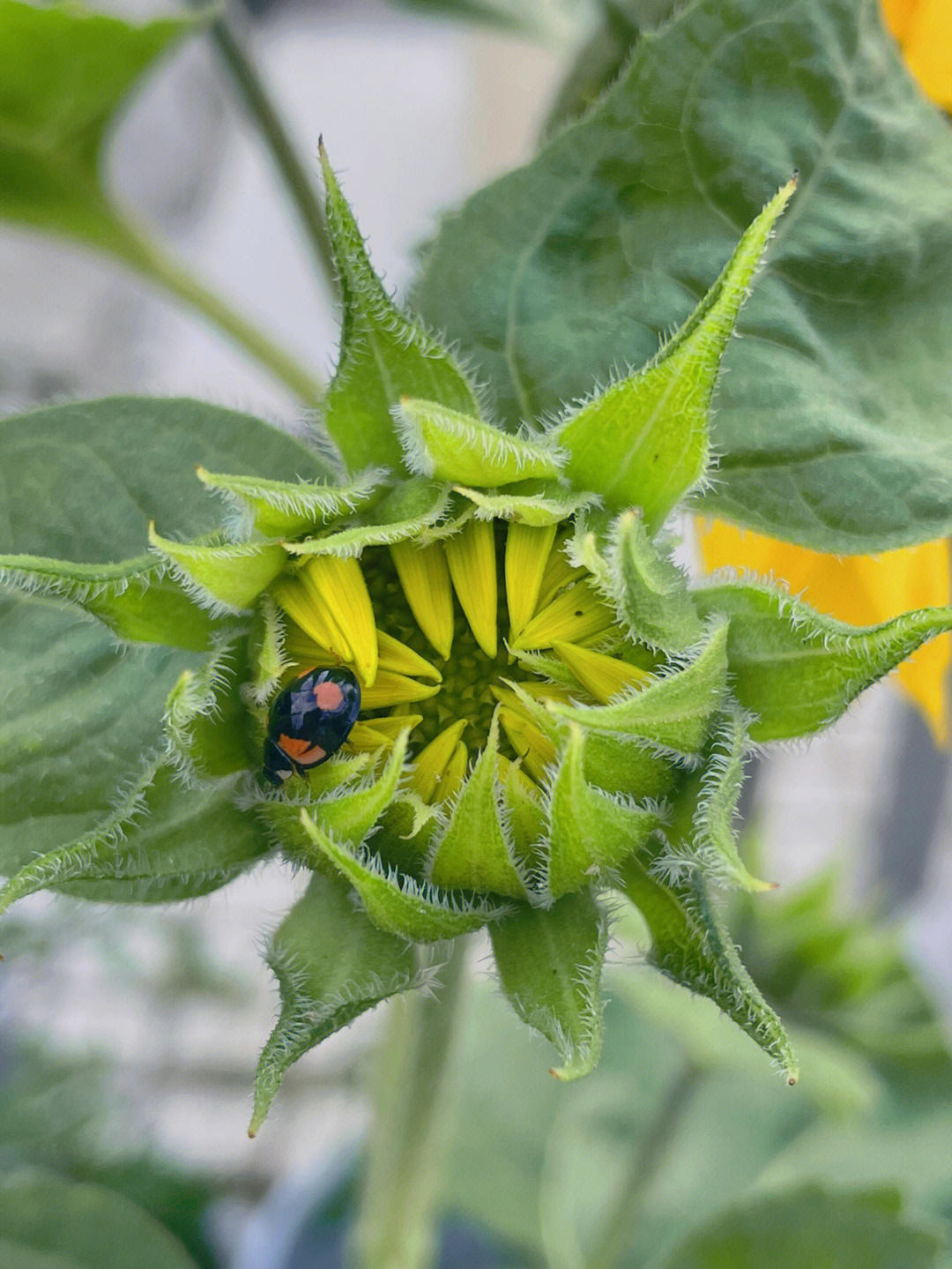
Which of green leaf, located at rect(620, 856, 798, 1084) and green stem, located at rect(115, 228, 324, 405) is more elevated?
green stem, located at rect(115, 228, 324, 405)

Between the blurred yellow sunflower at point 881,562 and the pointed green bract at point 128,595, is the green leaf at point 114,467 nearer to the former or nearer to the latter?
the pointed green bract at point 128,595

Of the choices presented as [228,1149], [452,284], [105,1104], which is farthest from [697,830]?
[228,1149]

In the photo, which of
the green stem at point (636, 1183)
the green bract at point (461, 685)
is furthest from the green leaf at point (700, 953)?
the green stem at point (636, 1183)

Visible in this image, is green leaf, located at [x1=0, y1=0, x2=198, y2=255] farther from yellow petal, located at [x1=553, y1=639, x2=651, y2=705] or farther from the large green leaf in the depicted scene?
the large green leaf

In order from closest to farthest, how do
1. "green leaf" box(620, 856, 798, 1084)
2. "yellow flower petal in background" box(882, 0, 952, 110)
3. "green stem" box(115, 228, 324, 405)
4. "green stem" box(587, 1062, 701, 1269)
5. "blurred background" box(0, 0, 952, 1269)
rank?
1. "green leaf" box(620, 856, 798, 1084)
2. "yellow flower petal in background" box(882, 0, 952, 110)
3. "green stem" box(115, 228, 324, 405)
4. "green stem" box(587, 1062, 701, 1269)
5. "blurred background" box(0, 0, 952, 1269)

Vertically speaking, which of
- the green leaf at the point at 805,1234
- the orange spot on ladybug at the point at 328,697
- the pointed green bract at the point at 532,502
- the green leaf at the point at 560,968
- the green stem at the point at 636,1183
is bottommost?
the green stem at the point at 636,1183

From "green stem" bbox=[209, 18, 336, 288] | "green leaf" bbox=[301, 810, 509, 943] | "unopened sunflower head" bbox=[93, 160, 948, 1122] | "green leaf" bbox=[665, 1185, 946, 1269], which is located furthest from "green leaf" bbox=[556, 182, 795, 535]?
"green leaf" bbox=[665, 1185, 946, 1269]

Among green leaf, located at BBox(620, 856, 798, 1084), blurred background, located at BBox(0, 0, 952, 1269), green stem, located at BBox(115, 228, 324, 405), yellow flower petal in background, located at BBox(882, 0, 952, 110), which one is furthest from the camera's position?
blurred background, located at BBox(0, 0, 952, 1269)

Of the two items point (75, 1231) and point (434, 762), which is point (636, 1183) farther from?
point (434, 762)
